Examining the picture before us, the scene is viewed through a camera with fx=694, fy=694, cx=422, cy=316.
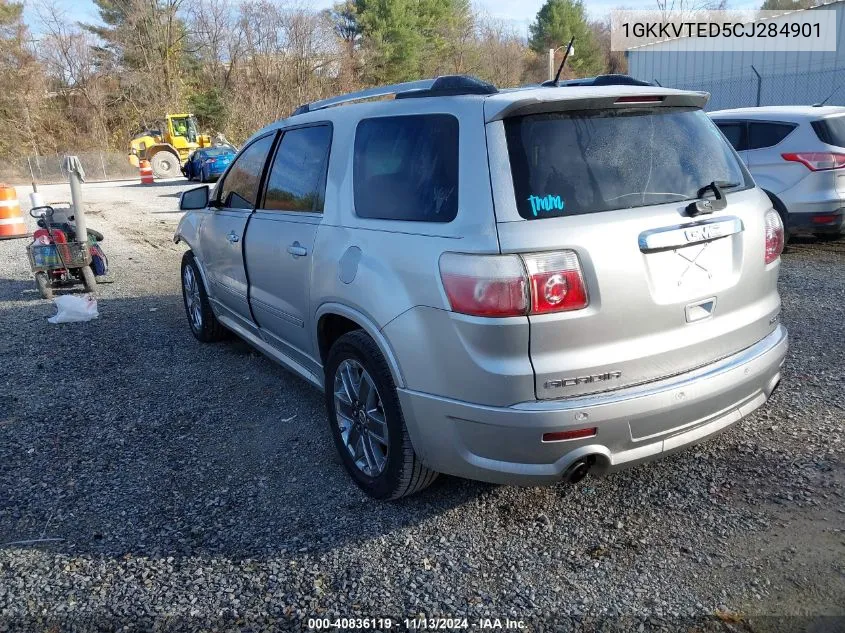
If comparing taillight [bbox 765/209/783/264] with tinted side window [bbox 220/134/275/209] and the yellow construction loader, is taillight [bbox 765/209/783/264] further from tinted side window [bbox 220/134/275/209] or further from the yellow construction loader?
the yellow construction loader

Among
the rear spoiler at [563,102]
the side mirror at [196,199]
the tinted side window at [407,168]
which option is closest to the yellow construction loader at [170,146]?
the side mirror at [196,199]

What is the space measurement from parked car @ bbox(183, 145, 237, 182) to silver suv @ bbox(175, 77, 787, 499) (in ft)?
78.5

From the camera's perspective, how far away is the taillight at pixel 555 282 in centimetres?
256

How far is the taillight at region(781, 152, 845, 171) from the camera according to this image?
25.6 feet

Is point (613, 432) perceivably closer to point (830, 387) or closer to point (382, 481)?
point (382, 481)

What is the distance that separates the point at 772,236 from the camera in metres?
3.28

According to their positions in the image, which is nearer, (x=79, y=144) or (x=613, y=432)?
(x=613, y=432)

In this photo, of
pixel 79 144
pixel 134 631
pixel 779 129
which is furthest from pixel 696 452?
pixel 79 144

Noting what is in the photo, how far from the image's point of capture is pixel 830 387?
444cm

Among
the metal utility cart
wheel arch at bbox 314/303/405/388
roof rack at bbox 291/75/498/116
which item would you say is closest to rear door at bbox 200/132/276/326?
roof rack at bbox 291/75/498/116

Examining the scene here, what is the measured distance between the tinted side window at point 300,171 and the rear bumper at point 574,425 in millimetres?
1456

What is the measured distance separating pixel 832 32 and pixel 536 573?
896 inches

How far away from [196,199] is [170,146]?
32.8 metres

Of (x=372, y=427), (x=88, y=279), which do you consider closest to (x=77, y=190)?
(x=88, y=279)
